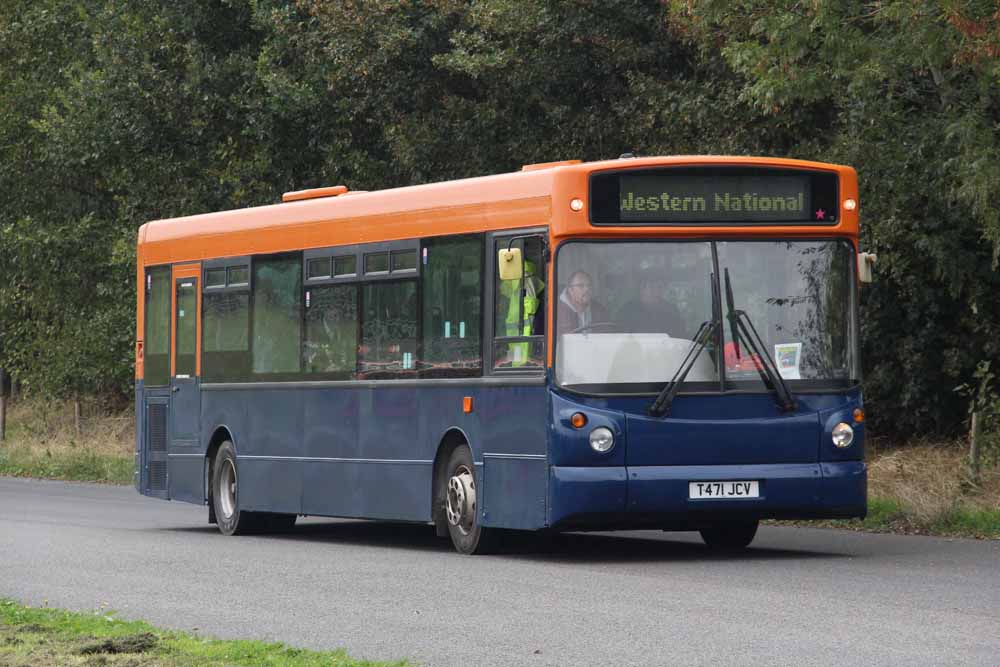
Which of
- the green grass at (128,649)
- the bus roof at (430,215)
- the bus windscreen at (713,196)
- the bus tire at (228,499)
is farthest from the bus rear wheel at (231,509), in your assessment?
the green grass at (128,649)

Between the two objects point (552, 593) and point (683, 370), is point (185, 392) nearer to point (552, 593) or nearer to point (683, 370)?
point (683, 370)

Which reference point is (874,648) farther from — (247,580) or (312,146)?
(312,146)

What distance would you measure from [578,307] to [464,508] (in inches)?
81.3

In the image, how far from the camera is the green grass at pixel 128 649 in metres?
9.55

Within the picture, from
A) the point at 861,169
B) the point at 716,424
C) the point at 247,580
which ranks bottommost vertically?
the point at 247,580

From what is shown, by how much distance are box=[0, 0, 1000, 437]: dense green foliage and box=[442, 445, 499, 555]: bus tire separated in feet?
16.4

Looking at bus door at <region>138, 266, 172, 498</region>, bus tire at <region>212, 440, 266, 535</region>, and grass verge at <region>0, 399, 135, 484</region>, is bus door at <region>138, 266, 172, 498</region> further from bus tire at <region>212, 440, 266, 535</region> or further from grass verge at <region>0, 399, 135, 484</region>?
grass verge at <region>0, 399, 135, 484</region>

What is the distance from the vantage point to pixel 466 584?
13.7m

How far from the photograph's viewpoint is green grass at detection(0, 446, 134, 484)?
3328cm

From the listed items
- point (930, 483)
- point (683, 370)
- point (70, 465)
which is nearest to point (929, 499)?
point (930, 483)

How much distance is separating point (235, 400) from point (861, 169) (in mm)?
7261

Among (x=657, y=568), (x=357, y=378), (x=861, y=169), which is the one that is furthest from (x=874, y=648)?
(x=861, y=169)

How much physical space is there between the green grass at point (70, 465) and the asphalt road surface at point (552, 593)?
13.2m

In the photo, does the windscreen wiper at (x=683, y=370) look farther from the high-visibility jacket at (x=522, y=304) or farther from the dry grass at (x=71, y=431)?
the dry grass at (x=71, y=431)
